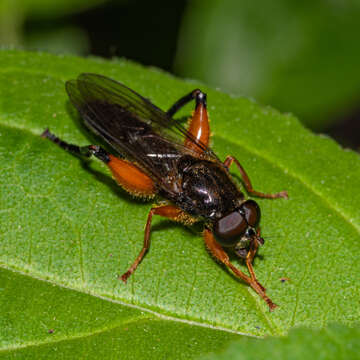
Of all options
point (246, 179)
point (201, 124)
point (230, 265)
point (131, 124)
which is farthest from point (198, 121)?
point (230, 265)

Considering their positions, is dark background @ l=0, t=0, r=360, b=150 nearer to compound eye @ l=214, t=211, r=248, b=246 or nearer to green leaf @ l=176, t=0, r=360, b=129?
green leaf @ l=176, t=0, r=360, b=129

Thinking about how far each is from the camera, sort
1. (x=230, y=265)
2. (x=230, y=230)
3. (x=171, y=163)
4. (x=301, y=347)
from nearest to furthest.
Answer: (x=301, y=347)
(x=230, y=265)
(x=230, y=230)
(x=171, y=163)

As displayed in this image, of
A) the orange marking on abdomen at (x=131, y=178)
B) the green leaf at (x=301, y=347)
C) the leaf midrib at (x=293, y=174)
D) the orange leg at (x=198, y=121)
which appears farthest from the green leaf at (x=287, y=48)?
the green leaf at (x=301, y=347)

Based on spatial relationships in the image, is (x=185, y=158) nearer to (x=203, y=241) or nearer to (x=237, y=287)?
(x=203, y=241)

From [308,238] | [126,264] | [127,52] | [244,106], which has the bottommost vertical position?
[127,52]

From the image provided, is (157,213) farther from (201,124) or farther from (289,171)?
(289,171)

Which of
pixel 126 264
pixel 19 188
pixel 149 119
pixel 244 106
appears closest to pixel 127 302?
pixel 126 264
